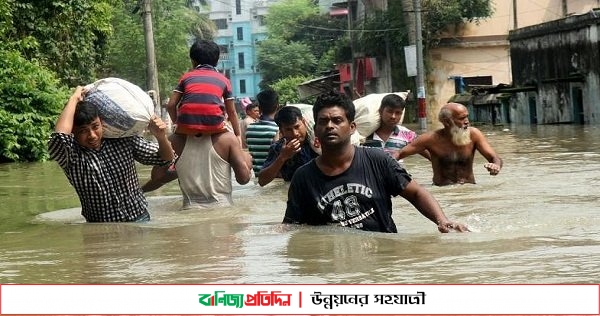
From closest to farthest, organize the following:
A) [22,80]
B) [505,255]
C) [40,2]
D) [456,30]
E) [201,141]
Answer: [505,255]
[201,141]
[22,80]
[40,2]
[456,30]

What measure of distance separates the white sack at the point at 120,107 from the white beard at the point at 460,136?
12.8ft

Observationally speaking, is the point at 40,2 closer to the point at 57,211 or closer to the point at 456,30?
the point at 57,211

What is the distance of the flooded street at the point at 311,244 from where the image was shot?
5418mm

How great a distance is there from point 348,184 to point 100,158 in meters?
2.19

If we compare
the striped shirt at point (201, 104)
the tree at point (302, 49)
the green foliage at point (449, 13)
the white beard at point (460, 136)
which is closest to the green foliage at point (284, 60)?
the tree at point (302, 49)

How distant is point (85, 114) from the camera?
747cm

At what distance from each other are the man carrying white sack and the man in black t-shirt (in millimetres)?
1663

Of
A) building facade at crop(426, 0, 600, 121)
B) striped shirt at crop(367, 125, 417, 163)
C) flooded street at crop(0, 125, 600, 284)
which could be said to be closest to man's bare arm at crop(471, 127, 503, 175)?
flooded street at crop(0, 125, 600, 284)

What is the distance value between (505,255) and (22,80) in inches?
666

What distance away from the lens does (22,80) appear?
21266 mm

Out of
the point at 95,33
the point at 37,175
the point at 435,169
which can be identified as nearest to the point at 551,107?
the point at 95,33

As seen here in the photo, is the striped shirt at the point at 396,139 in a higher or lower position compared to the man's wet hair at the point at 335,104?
lower

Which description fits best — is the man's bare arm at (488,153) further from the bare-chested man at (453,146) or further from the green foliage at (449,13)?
the green foliage at (449,13)

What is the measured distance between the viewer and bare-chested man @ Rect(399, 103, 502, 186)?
10672mm
